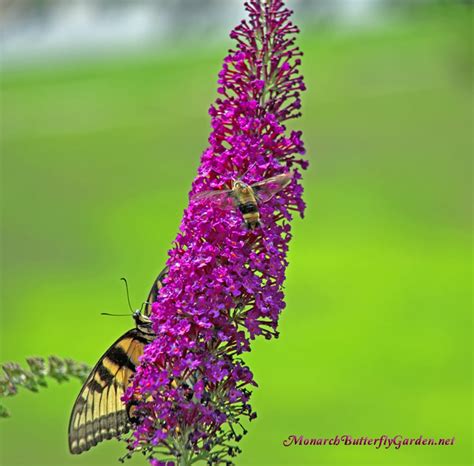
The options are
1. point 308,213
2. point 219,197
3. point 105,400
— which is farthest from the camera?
point 308,213

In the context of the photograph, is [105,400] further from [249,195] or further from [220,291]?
[249,195]

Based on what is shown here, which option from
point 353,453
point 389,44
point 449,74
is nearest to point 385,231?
point 353,453

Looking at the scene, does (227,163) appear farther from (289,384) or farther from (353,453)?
(289,384)

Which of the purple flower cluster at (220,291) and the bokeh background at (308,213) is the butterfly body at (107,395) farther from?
the bokeh background at (308,213)

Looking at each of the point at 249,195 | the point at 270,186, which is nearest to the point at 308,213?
the point at 270,186

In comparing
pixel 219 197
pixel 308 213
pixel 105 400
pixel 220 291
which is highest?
pixel 219 197

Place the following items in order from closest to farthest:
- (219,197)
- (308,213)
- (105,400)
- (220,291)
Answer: (220,291)
(219,197)
(105,400)
(308,213)
